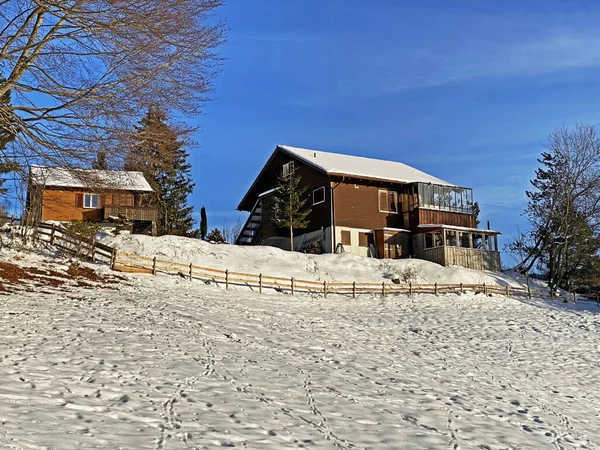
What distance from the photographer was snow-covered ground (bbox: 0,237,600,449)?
8734mm

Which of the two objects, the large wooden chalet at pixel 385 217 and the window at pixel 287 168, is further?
the window at pixel 287 168

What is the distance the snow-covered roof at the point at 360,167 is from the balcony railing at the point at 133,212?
10.0 metres

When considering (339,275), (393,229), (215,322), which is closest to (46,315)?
(215,322)

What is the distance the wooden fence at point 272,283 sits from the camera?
27.6 meters

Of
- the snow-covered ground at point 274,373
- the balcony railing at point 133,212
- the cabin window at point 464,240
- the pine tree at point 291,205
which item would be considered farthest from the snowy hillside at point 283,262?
the balcony railing at point 133,212

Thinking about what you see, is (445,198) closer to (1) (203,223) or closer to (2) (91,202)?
(1) (203,223)

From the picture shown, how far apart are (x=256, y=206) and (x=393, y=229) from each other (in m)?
11.3

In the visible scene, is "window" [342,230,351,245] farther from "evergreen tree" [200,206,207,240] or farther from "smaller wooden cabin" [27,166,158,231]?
"evergreen tree" [200,206,207,240]

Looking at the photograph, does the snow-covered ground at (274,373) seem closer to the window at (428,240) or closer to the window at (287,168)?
the window at (428,240)

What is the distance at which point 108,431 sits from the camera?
26.0ft

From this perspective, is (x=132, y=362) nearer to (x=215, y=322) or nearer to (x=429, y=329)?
(x=215, y=322)

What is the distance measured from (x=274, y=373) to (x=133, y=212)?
30547mm

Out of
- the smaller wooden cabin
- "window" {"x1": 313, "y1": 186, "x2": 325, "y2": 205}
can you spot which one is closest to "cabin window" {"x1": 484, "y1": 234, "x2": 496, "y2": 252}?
"window" {"x1": 313, "y1": 186, "x2": 325, "y2": 205}

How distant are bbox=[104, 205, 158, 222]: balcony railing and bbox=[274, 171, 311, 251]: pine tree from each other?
8.73 metres
